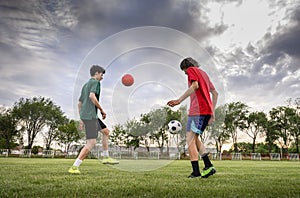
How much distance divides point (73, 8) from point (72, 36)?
3.69 m

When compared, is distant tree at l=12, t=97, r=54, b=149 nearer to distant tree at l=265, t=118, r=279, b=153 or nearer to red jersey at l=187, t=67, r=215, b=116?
distant tree at l=265, t=118, r=279, b=153

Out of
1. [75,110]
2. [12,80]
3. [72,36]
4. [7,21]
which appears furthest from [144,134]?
[12,80]

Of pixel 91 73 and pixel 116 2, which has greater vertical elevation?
pixel 116 2

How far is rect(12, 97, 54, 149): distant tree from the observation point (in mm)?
55500

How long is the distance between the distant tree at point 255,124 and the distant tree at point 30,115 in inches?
1594

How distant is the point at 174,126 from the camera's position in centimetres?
632

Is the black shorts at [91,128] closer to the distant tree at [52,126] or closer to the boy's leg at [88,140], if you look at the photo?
the boy's leg at [88,140]

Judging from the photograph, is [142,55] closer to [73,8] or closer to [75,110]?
[75,110]

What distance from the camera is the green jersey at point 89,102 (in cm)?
607

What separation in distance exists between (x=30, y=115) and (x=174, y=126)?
181ft

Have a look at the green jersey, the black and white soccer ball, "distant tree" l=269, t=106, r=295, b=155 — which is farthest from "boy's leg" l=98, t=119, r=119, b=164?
"distant tree" l=269, t=106, r=295, b=155

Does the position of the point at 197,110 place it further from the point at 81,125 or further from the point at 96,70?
the point at 81,125

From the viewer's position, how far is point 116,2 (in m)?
11.4

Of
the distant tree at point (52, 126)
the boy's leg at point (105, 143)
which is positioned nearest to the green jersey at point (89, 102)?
the boy's leg at point (105, 143)
